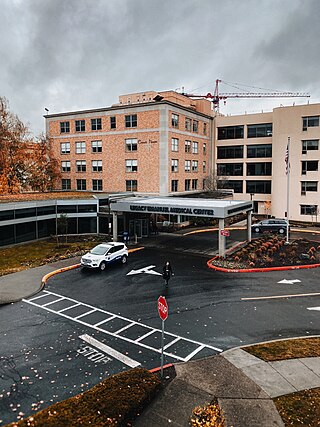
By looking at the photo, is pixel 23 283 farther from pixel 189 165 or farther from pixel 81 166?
pixel 189 165

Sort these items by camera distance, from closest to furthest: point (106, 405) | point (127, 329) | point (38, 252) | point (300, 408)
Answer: point (106, 405), point (300, 408), point (127, 329), point (38, 252)

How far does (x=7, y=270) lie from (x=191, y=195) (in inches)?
1181

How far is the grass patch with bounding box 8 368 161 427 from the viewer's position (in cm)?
859

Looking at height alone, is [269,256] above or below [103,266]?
below

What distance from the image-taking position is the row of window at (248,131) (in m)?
56.7

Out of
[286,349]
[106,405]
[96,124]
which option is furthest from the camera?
[96,124]

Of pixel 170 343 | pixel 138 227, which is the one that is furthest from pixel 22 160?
pixel 170 343

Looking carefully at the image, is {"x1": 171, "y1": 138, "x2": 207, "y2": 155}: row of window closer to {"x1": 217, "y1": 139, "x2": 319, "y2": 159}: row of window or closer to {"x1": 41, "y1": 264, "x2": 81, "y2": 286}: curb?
{"x1": 217, "y1": 139, "x2": 319, "y2": 159}: row of window

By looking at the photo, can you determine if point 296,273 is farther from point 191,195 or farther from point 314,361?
point 191,195

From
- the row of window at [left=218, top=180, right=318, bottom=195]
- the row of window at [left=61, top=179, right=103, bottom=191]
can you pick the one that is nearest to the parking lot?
the row of window at [left=61, top=179, right=103, bottom=191]

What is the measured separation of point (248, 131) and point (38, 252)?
40573 millimetres

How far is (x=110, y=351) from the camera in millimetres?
13453

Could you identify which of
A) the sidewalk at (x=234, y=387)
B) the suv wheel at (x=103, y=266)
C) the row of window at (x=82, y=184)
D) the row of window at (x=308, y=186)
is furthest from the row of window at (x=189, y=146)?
the sidewalk at (x=234, y=387)

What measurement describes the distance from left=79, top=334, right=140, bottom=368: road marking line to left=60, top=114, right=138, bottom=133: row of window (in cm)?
3543
